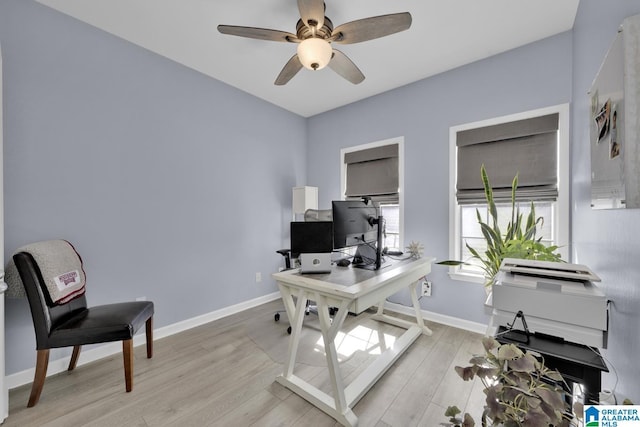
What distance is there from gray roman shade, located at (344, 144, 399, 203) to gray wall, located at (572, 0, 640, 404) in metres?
1.74

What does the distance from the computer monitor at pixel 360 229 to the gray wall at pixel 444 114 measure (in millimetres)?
1018

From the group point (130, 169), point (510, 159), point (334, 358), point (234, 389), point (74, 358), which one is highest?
point (510, 159)

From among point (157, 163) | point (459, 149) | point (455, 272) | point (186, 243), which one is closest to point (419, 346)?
point (455, 272)

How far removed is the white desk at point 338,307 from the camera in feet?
5.23

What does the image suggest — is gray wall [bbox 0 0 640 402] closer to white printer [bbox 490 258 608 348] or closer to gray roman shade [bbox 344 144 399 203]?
white printer [bbox 490 258 608 348]

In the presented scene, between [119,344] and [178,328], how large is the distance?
0.51 meters

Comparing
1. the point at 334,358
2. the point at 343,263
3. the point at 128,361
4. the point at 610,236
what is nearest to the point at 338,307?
the point at 334,358

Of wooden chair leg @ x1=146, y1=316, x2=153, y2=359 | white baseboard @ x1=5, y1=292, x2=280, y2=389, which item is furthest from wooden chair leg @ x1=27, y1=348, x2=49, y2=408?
wooden chair leg @ x1=146, y1=316, x2=153, y2=359

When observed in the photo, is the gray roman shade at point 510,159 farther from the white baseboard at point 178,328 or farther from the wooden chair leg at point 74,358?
the wooden chair leg at point 74,358

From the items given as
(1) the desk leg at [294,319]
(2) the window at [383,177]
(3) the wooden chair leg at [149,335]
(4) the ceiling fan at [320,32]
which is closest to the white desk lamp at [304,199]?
(2) the window at [383,177]

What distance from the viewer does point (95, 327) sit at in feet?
5.83

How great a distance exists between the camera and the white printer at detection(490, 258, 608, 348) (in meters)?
1.02

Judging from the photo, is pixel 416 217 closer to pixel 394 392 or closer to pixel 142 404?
pixel 394 392

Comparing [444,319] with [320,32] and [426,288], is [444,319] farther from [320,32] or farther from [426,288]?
[320,32]
